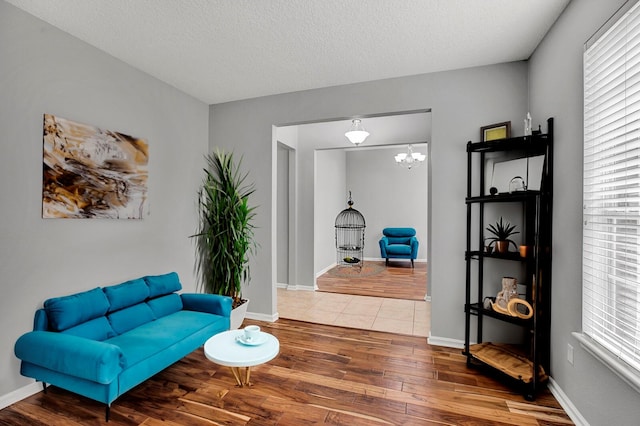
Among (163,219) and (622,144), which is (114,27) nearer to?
(163,219)

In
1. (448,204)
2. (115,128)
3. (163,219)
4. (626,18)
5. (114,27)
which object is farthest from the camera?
(163,219)

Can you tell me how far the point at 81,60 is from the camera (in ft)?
8.77

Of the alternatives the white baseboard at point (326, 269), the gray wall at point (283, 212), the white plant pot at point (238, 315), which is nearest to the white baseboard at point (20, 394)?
the white plant pot at point (238, 315)

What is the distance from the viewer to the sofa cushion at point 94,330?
2.34m

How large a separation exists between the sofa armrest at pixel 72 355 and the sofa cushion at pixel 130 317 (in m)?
0.47

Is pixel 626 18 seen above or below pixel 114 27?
below

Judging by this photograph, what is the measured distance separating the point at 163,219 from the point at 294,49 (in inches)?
89.7

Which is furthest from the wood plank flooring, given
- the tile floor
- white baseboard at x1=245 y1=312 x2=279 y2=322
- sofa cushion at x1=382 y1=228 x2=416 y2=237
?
white baseboard at x1=245 y1=312 x2=279 y2=322

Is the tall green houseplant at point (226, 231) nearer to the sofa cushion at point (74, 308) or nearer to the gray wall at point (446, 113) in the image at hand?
the gray wall at point (446, 113)

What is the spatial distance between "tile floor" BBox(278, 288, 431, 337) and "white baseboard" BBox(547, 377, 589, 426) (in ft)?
4.12

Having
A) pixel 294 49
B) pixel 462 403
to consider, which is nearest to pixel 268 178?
pixel 294 49

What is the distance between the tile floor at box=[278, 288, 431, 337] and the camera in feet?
12.4

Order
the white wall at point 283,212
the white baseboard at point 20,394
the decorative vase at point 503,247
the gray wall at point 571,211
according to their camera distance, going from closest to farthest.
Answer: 1. the gray wall at point 571,211
2. the white baseboard at point 20,394
3. the decorative vase at point 503,247
4. the white wall at point 283,212

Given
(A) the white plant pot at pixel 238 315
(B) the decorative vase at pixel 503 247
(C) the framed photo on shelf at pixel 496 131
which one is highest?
(C) the framed photo on shelf at pixel 496 131
